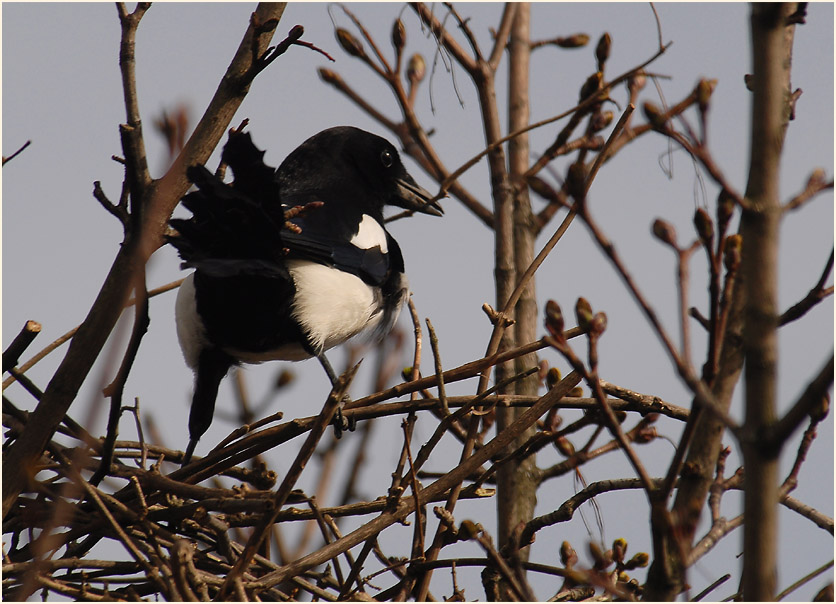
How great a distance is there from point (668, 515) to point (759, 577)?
0.20 m

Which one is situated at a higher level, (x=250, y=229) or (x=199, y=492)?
(x=250, y=229)

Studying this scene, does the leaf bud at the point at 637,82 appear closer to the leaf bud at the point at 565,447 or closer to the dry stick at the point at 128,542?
the leaf bud at the point at 565,447

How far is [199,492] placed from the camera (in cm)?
264

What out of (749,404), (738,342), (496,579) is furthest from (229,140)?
(749,404)

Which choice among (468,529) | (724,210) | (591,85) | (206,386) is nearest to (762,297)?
(724,210)

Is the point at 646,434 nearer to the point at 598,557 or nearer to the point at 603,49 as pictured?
the point at 598,557

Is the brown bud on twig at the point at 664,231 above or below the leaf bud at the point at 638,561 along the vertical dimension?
above

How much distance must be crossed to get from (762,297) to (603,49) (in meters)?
2.16

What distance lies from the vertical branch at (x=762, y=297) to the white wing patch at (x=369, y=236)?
3.01 m

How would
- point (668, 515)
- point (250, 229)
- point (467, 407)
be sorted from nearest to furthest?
point (668, 515), point (467, 407), point (250, 229)

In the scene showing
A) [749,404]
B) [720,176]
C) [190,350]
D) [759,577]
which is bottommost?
[759,577]

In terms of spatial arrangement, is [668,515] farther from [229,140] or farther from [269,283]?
[269,283]

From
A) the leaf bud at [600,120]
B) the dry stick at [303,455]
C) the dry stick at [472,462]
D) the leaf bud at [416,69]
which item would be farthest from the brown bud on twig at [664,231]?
the leaf bud at [416,69]

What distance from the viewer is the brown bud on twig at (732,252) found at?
1.43 meters
